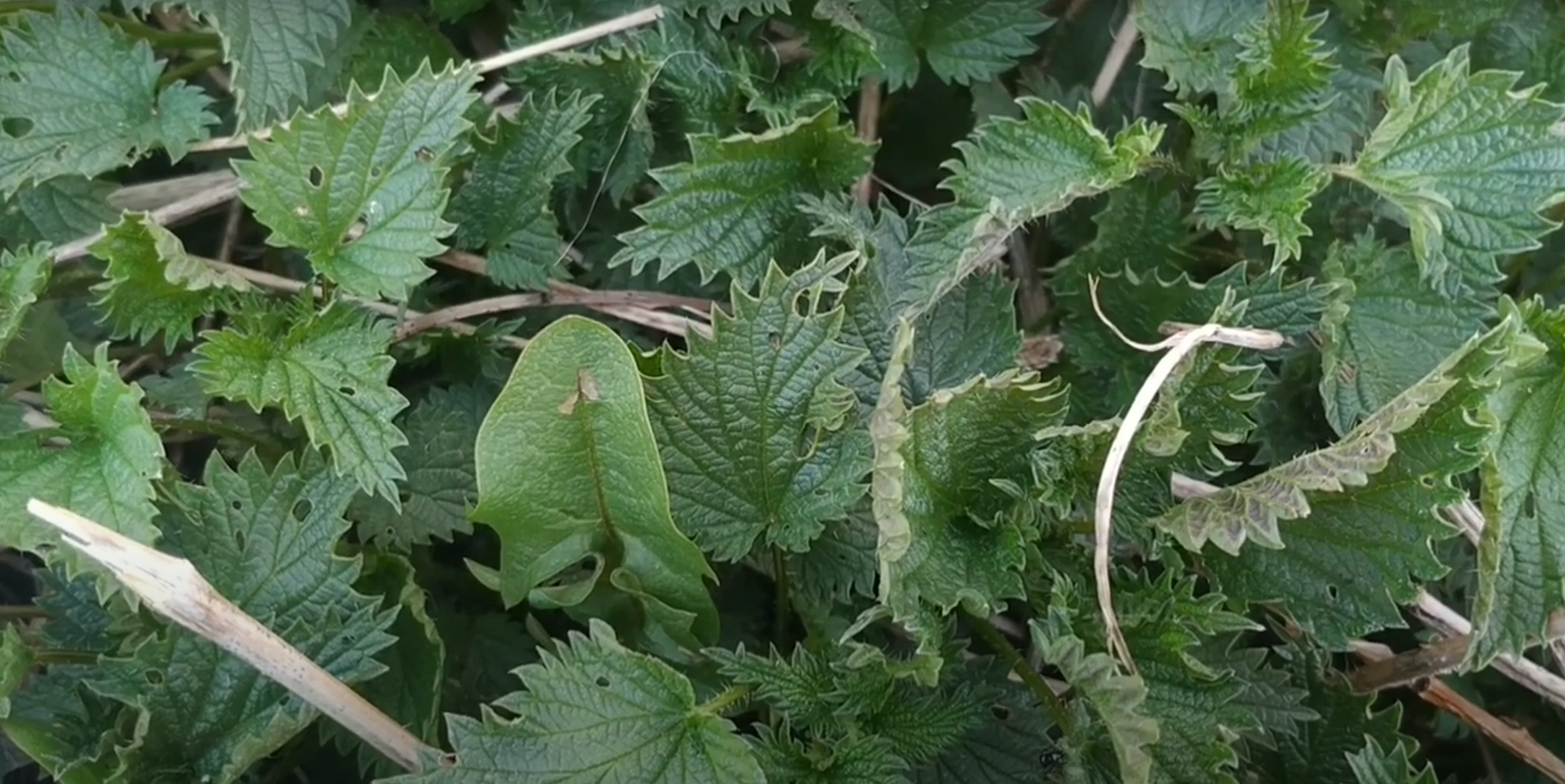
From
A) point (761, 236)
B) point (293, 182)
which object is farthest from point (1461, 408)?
point (293, 182)

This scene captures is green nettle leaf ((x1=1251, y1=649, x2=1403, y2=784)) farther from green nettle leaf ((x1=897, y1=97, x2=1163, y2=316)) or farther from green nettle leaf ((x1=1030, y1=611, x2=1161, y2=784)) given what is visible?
green nettle leaf ((x1=897, y1=97, x2=1163, y2=316))

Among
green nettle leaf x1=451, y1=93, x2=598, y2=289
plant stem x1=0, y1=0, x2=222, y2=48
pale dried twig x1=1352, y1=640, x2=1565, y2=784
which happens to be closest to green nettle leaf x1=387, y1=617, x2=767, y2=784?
green nettle leaf x1=451, y1=93, x2=598, y2=289

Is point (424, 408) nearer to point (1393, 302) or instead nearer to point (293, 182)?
point (293, 182)

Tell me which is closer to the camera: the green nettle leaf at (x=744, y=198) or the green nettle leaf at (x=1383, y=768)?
the green nettle leaf at (x=1383, y=768)

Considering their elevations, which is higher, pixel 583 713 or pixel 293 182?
pixel 293 182

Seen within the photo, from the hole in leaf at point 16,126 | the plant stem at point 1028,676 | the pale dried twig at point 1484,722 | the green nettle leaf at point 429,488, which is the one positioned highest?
the hole in leaf at point 16,126

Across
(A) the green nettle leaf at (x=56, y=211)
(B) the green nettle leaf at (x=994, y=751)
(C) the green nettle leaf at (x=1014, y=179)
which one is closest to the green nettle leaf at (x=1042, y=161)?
(C) the green nettle leaf at (x=1014, y=179)

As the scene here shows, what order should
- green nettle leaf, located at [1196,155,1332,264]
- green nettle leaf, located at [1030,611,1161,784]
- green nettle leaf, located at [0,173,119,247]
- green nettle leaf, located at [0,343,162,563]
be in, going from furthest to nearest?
green nettle leaf, located at [0,173,119,247]
green nettle leaf, located at [1196,155,1332,264]
green nettle leaf, located at [0,343,162,563]
green nettle leaf, located at [1030,611,1161,784]

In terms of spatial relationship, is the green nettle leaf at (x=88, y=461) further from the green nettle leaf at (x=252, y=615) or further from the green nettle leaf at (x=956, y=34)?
the green nettle leaf at (x=956, y=34)
